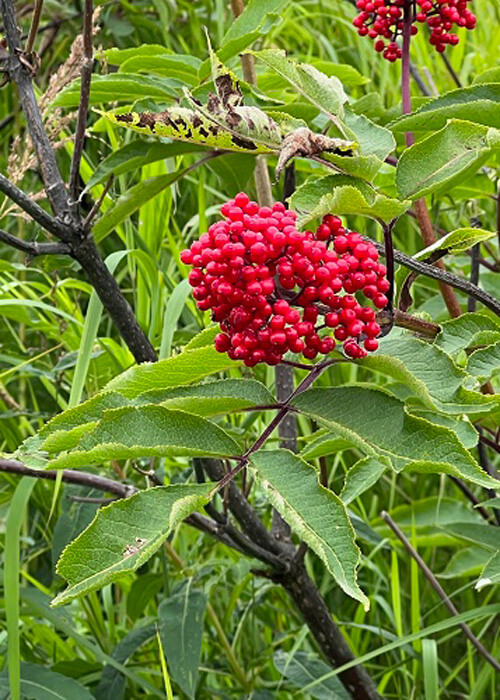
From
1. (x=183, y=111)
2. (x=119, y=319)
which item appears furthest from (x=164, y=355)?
(x=183, y=111)

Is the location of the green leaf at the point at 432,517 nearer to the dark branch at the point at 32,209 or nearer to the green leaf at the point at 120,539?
the dark branch at the point at 32,209

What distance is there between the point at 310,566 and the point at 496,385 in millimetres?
462

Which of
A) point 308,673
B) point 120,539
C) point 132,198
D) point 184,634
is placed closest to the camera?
point 120,539

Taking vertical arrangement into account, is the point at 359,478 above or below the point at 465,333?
below

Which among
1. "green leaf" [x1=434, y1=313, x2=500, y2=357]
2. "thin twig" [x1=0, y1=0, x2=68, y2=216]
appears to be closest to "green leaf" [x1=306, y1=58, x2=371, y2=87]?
"thin twig" [x1=0, y1=0, x2=68, y2=216]

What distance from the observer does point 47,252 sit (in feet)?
2.87

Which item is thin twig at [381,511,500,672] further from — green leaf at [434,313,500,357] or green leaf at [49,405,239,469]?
green leaf at [49,405,239,469]

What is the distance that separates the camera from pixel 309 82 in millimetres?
702

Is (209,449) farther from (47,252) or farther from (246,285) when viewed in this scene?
(47,252)

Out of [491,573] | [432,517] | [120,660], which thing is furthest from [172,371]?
[432,517]

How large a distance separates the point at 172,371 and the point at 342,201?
0.17 metres

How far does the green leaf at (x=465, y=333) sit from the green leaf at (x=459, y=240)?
6 cm

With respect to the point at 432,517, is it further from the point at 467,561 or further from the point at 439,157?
the point at 439,157

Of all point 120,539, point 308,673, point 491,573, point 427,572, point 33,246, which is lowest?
point 308,673
